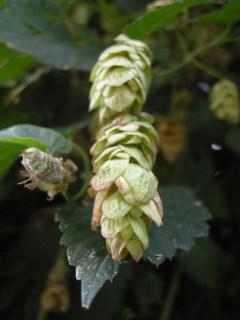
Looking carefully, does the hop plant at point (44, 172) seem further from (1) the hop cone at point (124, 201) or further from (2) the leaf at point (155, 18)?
(2) the leaf at point (155, 18)

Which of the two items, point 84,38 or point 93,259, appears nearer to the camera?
point 93,259

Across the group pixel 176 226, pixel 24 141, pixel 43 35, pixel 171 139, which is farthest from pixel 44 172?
pixel 171 139

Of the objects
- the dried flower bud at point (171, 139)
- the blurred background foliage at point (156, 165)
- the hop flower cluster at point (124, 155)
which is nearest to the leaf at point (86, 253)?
the hop flower cluster at point (124, 155)

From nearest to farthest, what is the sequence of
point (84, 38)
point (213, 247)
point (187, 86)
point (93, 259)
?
point (93, 259)
point (84, 38)
point (213, 247)
point (187, 86)

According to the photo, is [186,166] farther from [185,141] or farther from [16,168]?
[16,168]

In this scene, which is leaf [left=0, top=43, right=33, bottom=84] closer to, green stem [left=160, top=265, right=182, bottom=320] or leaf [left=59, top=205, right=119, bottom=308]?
leaf [left=59, top=205, right=119, bottom=308]

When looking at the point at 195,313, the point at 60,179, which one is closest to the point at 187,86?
the point at 195,313

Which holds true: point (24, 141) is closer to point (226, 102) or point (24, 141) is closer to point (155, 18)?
point (155, 18)
